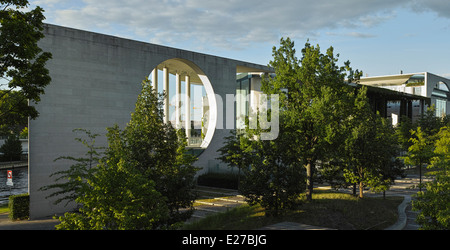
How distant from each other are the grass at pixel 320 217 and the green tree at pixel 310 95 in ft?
6.94

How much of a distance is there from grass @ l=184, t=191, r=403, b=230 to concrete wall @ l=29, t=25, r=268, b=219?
412 inches

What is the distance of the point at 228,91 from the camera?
32.7m

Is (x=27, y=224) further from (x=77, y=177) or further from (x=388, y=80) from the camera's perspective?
(x=388, y=80)

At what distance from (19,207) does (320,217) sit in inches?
645

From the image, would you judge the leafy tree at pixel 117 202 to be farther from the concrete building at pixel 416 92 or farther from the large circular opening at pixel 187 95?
the concrete building at pixel 416 92

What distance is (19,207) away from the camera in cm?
2012

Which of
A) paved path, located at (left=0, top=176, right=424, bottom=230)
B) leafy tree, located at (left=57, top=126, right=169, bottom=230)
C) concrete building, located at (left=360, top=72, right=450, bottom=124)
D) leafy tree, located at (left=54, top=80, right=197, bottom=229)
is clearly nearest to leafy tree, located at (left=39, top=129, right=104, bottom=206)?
leafy tree, located at (left=54, top=80, right=197, bottom=229)

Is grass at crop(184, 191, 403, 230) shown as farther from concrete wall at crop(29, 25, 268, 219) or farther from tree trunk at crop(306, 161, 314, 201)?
concrete wall at crop(29, 25, 268, 219)

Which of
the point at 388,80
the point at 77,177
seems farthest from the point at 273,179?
the point at 388,80

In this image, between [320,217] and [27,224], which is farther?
[27,224]

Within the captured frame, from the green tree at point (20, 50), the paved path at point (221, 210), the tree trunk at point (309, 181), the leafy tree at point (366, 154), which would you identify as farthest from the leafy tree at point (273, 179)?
the green tree at point (20, 50)

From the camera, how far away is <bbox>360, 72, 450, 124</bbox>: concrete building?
2365 inches

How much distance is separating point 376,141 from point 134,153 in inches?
613
